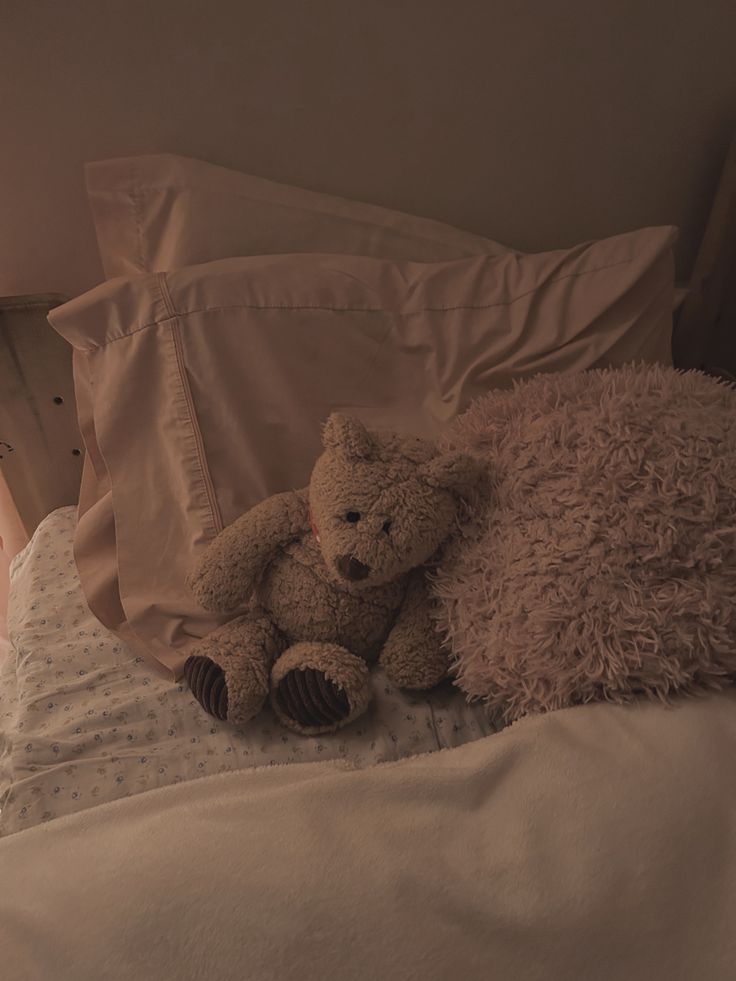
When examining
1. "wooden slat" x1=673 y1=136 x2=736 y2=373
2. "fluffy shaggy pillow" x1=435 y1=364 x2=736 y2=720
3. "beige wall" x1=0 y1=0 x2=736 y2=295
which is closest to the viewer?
"fluffy shaggy pillow" x1=435 y1=364 x2=736 y2=720

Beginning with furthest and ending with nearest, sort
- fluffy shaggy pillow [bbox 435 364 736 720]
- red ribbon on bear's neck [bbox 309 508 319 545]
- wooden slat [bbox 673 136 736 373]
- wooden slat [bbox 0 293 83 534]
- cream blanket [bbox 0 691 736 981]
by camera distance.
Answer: wooden slat [bbox 673 136 736 373]
wooden slat [bbox 0 293 83 534]
red ribbon on bear's neck [bbox 309 508 319 545]
fluffy shaggy pillow [bbox 435 364 736 720]
cream blanket [bbox 0 691 736 981]

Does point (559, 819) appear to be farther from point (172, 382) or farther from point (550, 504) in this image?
point (172, 382)

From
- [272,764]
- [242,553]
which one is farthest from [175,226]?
[272,764]

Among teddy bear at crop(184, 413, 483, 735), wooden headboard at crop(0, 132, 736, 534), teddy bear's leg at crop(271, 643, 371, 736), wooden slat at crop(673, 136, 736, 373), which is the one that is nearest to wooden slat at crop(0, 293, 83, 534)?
wooden headboard at crop(0, 132, 736, 534)

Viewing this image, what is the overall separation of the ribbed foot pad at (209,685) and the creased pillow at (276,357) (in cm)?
7

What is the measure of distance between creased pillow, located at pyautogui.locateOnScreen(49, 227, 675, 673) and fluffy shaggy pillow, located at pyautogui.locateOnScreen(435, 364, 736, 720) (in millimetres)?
213

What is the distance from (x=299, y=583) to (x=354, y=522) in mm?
124

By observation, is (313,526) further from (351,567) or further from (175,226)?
(175,226)

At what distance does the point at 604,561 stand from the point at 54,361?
87 centimetres

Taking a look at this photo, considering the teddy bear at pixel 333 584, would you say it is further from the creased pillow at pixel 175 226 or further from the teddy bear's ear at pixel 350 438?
the creased pillow at pixel 175 226

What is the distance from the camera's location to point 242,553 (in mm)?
826

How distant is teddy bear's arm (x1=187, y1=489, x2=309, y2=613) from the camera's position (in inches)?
32.4

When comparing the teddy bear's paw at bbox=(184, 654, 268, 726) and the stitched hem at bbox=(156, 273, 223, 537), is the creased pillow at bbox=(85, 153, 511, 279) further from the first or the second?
the teddy bear's paw at bbox=(184, 654, 268, 726)

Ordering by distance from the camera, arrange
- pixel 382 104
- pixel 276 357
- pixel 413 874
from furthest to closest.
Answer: pixel 382 104
pixel 276 357
pixel 413 874
